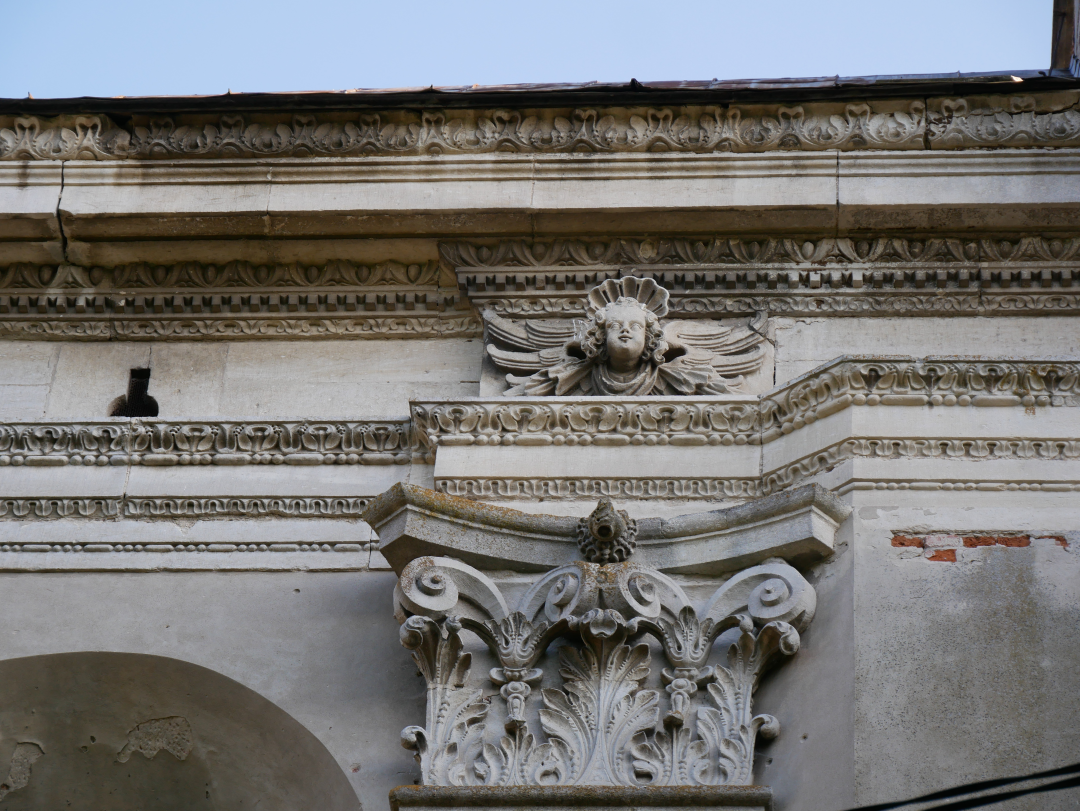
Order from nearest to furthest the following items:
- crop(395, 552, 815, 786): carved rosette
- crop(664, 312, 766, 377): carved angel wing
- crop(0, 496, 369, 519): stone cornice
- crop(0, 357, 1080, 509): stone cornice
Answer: crop(395, 552, 815, 786): carved rosette, crop(0, 357, 1080, 509): stone cornice, crop(0, 496, 369, 519): stone cornice, crop(664, 312, 766, 377): carved angel wing

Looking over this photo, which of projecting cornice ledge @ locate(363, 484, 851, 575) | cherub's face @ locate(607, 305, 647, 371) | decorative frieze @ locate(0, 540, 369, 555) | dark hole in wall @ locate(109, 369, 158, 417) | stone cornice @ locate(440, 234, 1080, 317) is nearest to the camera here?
projecting cornice ledge @ locate(363, 484, 851, 575)

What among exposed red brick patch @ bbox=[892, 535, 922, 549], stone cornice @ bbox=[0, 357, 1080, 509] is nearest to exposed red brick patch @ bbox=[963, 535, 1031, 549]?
exposed red brick patch @ bbox=[892, 535, 922, 549]

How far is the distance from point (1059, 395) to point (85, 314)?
15.0 feet

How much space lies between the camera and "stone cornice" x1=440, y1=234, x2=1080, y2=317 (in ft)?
24.7

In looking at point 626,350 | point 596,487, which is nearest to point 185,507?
point 596,487

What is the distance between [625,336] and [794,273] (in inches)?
38.7

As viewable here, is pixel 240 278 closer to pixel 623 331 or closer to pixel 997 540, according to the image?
pixel 623 331

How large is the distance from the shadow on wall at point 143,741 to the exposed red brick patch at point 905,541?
2.41 metres

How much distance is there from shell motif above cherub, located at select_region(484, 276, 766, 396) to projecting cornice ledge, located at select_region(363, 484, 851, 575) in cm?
91

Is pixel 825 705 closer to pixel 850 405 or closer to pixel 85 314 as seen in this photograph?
pixel 850 405

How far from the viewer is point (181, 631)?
265 inches

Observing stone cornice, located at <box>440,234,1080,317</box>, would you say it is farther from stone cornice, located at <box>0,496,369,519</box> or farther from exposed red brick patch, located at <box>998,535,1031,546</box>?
exposed red brick patch, located at <box>998,535,1031,546</box>

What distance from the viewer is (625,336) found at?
283 inches

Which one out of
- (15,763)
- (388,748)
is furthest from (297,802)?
(15,763)
